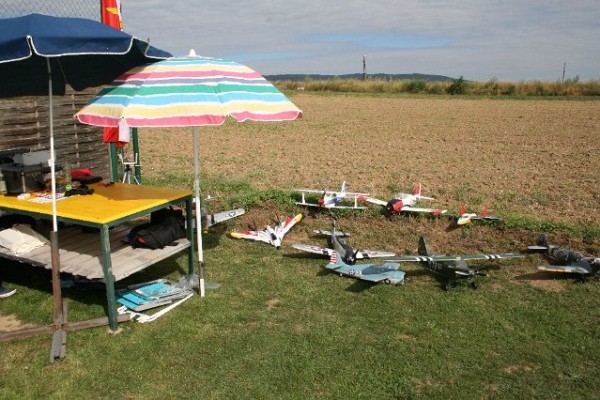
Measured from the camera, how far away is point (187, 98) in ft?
17.0

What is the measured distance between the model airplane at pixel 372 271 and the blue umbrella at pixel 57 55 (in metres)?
3.71

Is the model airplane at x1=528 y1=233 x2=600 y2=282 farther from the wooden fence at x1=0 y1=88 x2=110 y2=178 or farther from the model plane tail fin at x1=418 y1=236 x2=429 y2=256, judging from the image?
the wooden fence at x1=0 y1=88 x2=110 y2=178

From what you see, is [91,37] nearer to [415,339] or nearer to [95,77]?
[95,77]

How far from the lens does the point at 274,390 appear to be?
4555 millimetres

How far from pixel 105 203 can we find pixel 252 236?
2.98 metres

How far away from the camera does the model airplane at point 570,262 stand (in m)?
6.63

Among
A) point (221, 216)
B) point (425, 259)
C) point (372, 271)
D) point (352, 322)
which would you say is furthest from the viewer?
point (221, 216)

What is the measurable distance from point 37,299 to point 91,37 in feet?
12.0

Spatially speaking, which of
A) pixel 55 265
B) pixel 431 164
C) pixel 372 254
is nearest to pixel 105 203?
pixel 55 265

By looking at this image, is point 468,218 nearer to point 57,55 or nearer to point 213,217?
point 213,217

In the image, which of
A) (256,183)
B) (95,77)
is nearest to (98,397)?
(95,77)

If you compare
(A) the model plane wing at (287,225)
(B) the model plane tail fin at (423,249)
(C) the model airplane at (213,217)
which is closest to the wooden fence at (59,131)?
(C) the model airplane at (213,217)

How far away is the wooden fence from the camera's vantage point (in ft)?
33.6

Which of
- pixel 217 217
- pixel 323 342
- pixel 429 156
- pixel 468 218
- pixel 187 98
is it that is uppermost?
pixel 187 98
